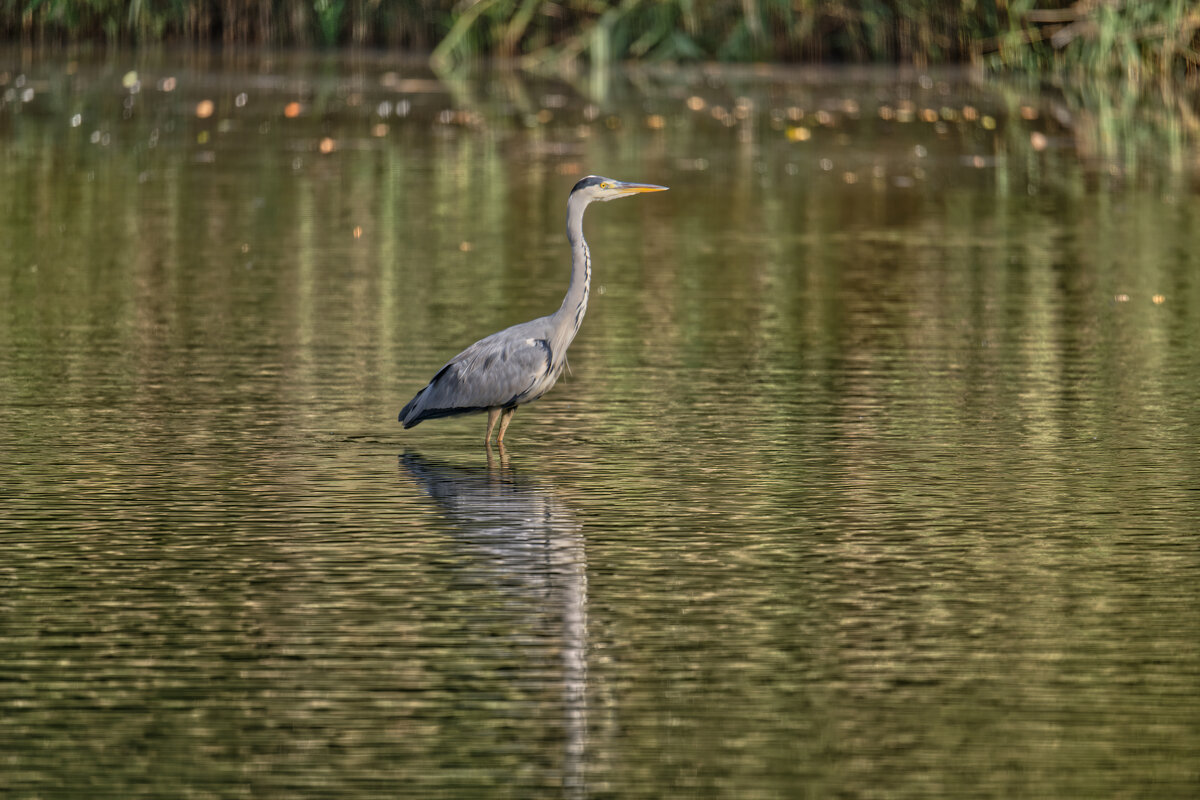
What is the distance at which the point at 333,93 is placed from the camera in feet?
101

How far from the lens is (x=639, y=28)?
36.7 m

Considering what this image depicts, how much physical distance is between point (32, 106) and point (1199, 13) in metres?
15.5

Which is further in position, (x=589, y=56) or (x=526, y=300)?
(x=589, y=56)

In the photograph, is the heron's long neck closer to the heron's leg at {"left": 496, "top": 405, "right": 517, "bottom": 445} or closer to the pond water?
the heron's leg at {"left": 496, "top": 405, "right": 517, "bottom": 445}

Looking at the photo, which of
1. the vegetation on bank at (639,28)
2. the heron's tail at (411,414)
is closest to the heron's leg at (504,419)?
the heron's tail at (411,414)

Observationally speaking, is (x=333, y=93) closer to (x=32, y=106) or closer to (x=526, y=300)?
(x=32, y=106)

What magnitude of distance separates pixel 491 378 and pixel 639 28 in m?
27.4

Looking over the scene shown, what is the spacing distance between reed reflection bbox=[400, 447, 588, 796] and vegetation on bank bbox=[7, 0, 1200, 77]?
24.3 m

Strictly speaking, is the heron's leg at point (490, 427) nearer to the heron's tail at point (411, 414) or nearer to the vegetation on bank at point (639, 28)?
the heron's tail at point (411, 414)

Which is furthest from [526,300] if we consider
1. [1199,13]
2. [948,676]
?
[1199,13]

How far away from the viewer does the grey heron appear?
997 centimetres

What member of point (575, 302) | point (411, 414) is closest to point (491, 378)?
point (411, 414)

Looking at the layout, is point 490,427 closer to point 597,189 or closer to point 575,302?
point 575,302

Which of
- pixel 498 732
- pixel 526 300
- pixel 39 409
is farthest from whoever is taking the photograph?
pixel 526 300
